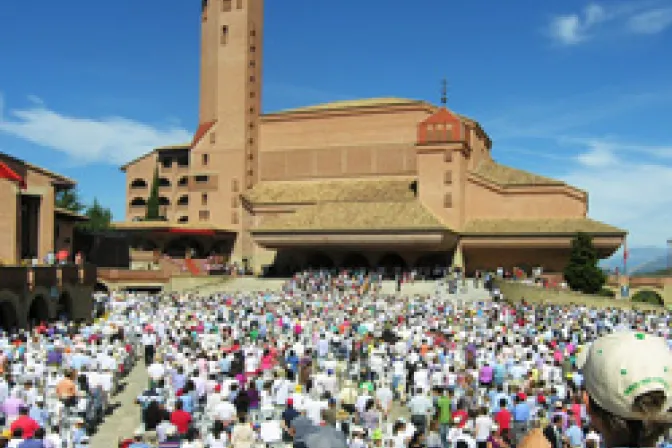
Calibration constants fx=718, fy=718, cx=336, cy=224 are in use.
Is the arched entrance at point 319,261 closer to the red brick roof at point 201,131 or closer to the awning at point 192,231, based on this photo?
the awning at point 192,231

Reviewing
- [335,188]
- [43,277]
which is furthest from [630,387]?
[335,188]

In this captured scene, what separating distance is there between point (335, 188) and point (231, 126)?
37.1 feet

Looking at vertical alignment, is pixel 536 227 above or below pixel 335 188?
below

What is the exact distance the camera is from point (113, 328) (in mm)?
23734

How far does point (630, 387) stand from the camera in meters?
2.72

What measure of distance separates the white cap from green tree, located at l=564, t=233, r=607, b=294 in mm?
46583

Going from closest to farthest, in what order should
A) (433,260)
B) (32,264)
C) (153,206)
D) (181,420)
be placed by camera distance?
(181,420) < (32,264) < (433,260) < (153,206)

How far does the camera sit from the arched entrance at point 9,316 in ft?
97.8

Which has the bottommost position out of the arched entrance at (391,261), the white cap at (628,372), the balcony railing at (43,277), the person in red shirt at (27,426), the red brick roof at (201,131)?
the person in red shirt at (27,426)

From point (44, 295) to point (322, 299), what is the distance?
42.4 ft

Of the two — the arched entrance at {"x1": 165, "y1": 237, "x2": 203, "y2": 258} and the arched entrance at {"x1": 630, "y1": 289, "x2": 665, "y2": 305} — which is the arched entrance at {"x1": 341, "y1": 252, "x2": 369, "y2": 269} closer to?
the arched entrance at {"x1": 165, "y1": 237, "x2": 203, "y2": 258}

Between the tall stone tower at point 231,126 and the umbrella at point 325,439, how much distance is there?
54.3 metres

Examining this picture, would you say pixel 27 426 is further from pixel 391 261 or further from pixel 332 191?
pixel 332 191

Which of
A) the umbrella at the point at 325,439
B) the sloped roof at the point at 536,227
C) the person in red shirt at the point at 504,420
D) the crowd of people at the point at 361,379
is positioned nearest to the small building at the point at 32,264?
the crowd of people at the point at 361,379
